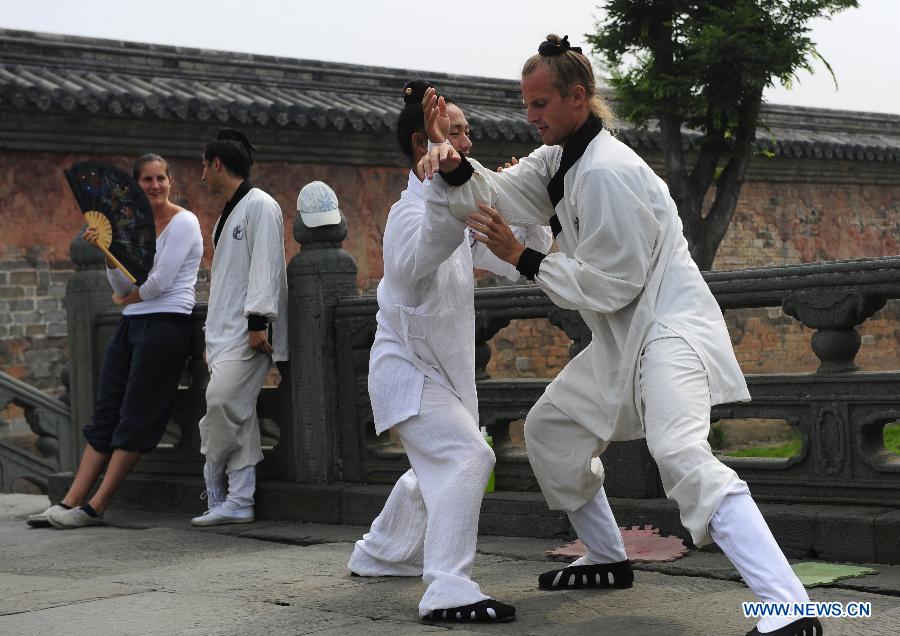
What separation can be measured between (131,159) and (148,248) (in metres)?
5.76

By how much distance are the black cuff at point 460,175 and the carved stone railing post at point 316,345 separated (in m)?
2.84

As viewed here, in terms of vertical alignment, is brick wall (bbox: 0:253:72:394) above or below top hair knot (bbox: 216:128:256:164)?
below

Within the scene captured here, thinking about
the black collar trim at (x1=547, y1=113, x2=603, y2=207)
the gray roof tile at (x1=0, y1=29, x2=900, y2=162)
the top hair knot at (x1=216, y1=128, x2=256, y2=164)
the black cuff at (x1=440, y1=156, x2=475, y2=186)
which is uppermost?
the gray roof tile at (x1=0, y1=29, x2=900, y2=162)

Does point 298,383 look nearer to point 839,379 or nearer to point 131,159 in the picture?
point 839,379

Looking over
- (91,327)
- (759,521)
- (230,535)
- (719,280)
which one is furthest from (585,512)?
(91,327)

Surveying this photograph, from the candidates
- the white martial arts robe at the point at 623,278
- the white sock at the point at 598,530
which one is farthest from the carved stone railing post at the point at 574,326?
the white martial arts robe at the point at 623,278

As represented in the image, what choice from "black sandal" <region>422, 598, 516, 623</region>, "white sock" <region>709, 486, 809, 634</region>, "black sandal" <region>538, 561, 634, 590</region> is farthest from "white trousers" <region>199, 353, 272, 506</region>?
"white sock" <region>709, 486, 809, 634</region>

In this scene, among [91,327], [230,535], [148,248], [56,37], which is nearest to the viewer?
[230,535]

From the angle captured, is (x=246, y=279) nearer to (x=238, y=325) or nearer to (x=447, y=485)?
(x=238, y=325)

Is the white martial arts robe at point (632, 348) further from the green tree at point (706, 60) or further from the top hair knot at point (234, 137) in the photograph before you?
the green tree at point (706, 60)

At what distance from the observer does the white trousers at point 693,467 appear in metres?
3.63

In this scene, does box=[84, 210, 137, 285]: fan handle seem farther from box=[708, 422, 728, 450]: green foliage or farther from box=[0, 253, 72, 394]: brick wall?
box=[708, 422, 728, 450]: green foliage

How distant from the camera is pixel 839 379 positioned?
208 inches

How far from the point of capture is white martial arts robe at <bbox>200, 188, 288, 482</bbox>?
679 centimetres
